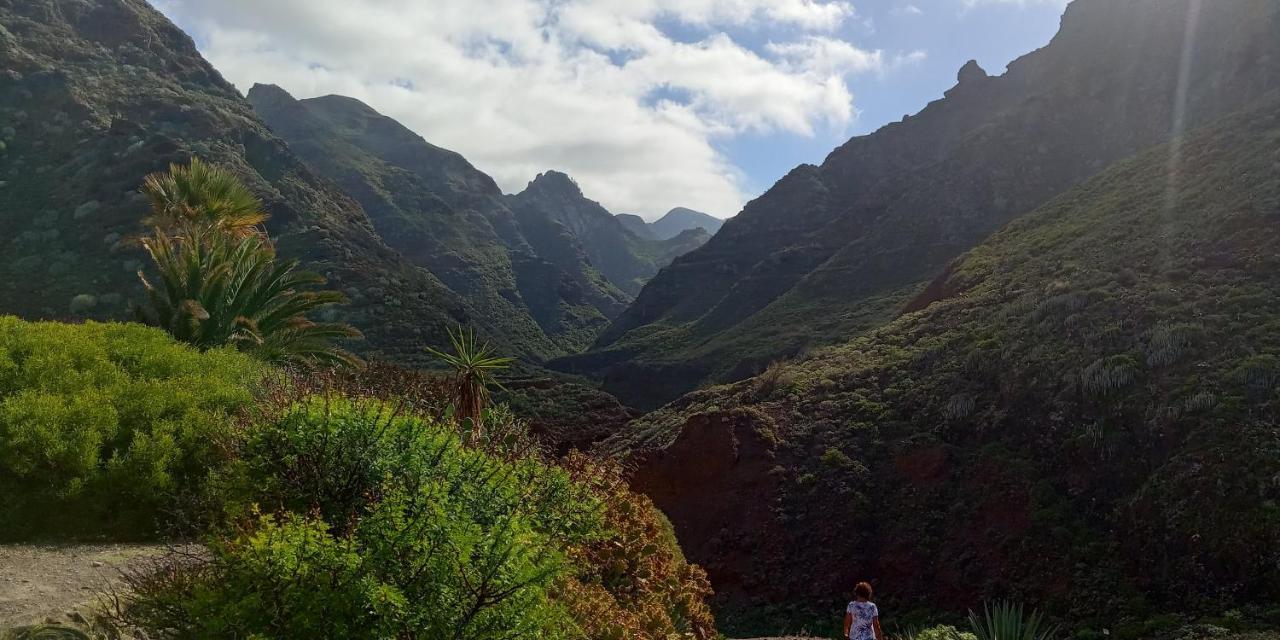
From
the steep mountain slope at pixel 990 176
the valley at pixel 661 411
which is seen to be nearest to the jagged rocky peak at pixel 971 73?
the steep mountain slope at pixel 990 176

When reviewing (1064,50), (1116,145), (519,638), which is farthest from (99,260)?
(1064,50)

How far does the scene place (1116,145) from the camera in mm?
A: 50031

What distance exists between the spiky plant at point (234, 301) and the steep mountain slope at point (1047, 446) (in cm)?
1024

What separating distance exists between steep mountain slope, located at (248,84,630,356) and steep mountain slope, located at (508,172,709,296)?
2395 cm

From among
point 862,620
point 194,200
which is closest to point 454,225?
point 194,200

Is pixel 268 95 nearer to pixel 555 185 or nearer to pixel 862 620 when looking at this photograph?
pixel 555 185

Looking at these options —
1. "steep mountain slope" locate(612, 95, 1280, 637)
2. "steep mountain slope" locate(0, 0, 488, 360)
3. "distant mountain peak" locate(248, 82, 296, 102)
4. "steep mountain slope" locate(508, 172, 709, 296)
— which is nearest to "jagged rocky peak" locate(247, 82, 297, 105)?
"distant mountain peak" locate(248, 82, 296, 102)

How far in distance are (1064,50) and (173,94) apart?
6792 cm

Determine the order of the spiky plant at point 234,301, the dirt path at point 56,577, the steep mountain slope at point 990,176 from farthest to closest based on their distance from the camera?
the steep mountain slope at point 990,176
the spiky plant at point 234,301
the dirt path at point 56,577

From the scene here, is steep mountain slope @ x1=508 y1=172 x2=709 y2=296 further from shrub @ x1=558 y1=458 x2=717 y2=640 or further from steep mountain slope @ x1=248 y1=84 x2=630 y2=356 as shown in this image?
shrub @ x1=558 y1=458 x2=717 y2=640

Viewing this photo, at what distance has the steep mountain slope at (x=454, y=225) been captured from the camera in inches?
3580

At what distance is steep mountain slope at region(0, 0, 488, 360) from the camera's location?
30281mm

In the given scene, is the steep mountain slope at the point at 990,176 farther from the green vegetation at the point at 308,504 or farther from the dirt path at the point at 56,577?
the dirt path at the point at 56,577

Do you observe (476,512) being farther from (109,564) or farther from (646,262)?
(646,262)
